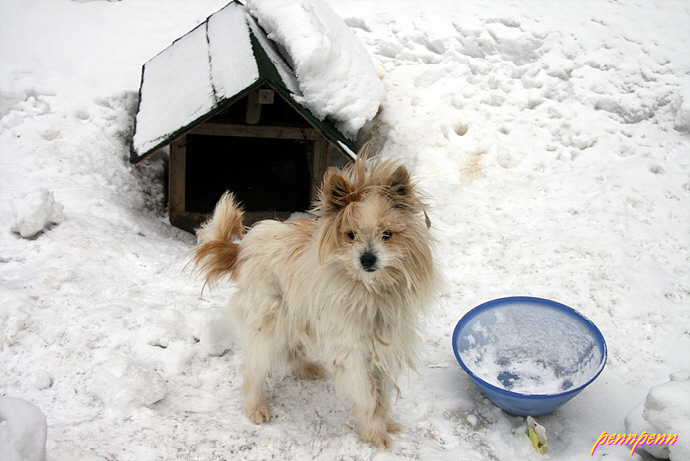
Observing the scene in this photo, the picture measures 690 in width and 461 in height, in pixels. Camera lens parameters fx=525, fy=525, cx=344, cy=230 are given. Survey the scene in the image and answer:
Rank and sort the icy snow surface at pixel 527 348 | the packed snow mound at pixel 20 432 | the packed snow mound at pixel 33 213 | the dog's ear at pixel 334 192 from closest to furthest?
the packed snow mound at pixel 20 432 → the dog's ear at pixel 334 192 → the icy snow surface at pixel 527 348 → the packed snow mound at pixel 33 213

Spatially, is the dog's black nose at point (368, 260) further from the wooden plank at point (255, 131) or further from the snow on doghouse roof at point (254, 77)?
the wooden plank at point (255, 131)

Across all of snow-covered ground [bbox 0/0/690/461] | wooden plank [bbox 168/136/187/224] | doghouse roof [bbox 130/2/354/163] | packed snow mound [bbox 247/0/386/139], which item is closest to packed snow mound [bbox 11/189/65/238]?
snow-covered ground [bbox 0/0/690/461]

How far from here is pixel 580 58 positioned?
6.55 m

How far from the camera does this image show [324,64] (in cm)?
534

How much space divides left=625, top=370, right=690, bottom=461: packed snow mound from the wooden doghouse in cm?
329

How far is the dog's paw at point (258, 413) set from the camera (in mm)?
3137

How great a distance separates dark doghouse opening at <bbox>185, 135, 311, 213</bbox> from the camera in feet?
20.2

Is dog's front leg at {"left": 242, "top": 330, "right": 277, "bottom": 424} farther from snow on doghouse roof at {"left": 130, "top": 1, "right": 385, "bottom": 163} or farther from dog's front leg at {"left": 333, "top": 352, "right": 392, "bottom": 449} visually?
snow on doghouse roof at {"left": 130, "top": 1, "right": 385, "bottom": 163}

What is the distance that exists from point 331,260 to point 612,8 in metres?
6.99

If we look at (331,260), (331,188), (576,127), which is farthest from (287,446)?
(576,127)

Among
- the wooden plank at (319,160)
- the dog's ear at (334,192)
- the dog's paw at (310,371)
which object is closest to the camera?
the dog's ear at (334,192)

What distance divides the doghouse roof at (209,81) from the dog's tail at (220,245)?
1709 millimetres

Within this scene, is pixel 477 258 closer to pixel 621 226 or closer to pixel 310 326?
pixel 621 226

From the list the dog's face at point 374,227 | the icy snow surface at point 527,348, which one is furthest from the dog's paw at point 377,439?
the dog's face at point 374,227
